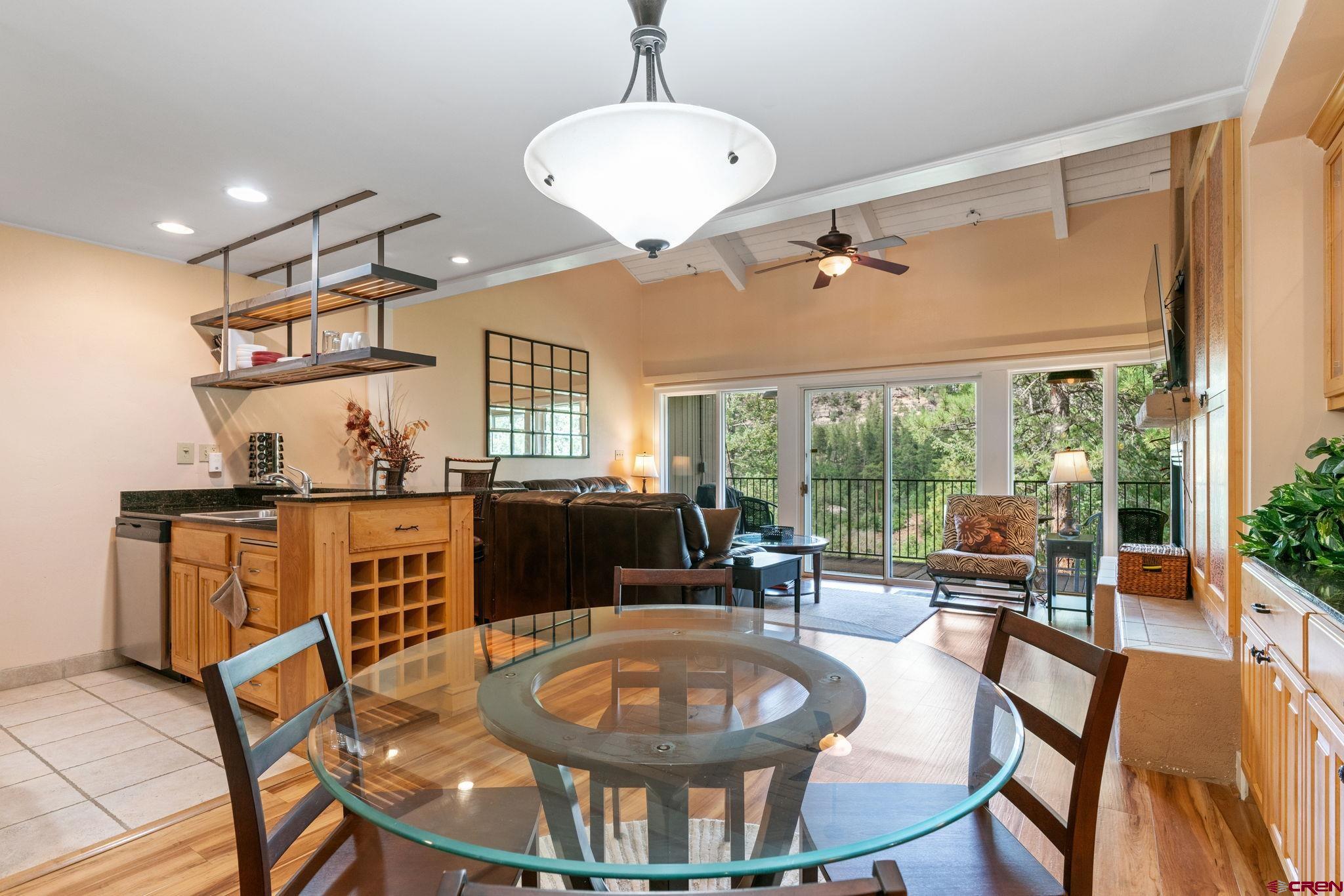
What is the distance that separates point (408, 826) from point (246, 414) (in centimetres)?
423

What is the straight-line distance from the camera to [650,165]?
150 cm

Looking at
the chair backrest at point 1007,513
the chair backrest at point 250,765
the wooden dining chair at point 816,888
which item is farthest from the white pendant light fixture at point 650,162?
the chair backrest at point 1007,513

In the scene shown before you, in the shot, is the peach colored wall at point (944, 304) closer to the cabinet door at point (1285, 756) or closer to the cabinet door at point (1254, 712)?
the cabinet door at point (1254, 712)

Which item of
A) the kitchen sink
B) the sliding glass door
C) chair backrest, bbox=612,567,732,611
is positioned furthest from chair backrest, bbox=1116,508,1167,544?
the kitchen sink

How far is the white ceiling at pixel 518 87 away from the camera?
1859 mm

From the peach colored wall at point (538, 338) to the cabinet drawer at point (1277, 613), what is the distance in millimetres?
5259

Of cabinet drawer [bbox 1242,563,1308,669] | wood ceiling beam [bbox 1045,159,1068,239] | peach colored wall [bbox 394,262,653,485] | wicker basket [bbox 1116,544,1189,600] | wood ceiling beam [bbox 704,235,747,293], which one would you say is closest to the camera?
cabinet drawer [bbox 1242,563,1308,669]

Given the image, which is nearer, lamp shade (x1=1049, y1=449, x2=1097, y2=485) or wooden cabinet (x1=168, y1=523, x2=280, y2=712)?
wooden cabinet (x1=168, y1=523, x2=280, y2=712)

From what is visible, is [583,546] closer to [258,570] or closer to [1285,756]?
[258,570]

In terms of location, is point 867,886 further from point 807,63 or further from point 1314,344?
point 1314,344

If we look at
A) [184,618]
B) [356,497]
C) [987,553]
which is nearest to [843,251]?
[987,553]

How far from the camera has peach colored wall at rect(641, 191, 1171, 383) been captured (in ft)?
18.6

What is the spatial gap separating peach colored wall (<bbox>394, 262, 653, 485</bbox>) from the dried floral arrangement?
17 cm

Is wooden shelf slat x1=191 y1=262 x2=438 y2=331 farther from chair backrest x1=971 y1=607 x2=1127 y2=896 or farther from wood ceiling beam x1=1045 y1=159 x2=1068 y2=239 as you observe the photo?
wood ceiling beam x1=1045 y1=159 x2=1068 y2=239
